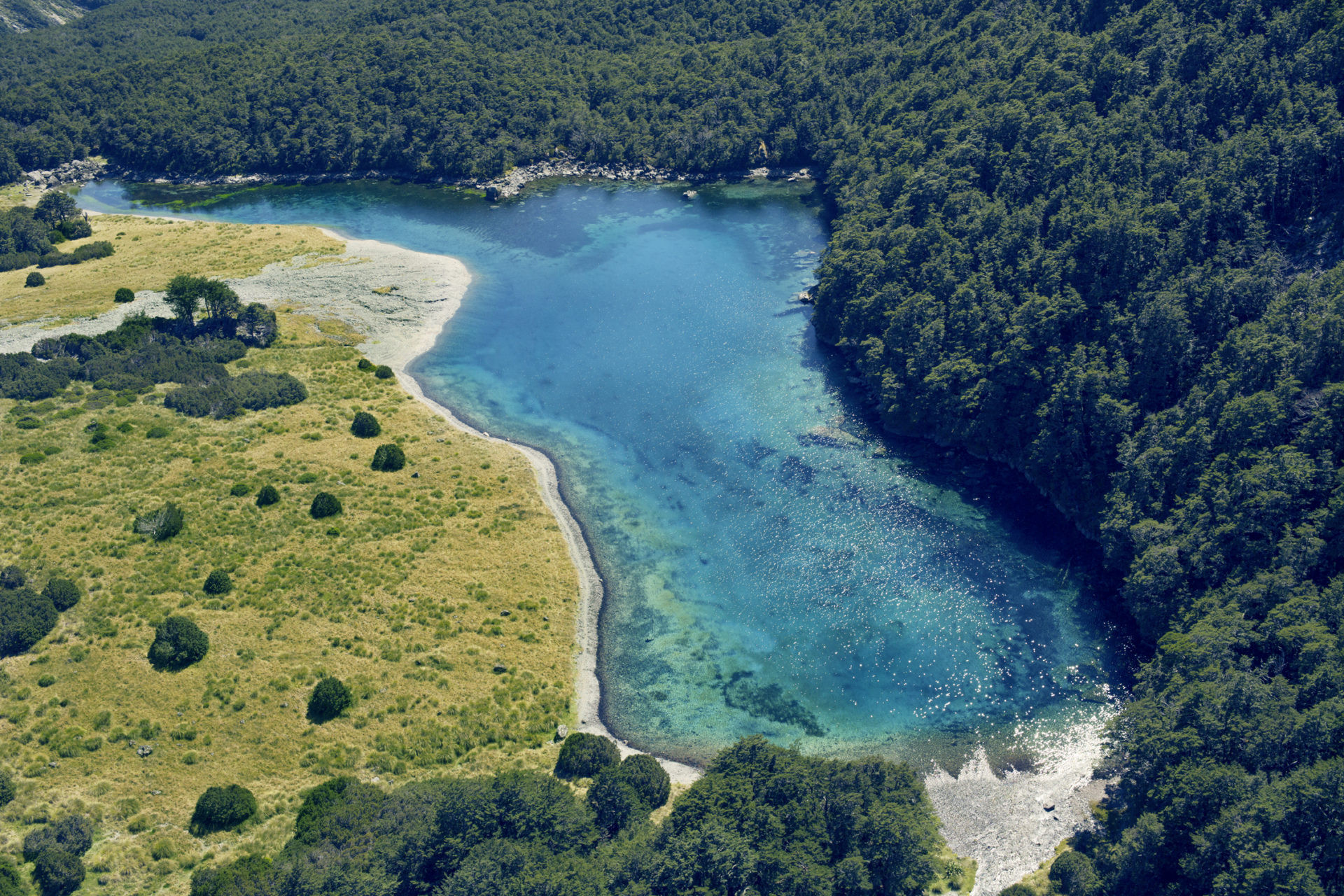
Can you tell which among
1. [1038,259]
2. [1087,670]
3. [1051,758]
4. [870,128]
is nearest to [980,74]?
[870,128]

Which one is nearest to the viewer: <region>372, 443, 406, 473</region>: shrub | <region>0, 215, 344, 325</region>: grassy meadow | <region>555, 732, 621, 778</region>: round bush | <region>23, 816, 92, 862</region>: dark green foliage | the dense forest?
<region>23, 816, 92, 862</region>: dark green foliage

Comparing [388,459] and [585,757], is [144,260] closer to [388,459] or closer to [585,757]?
Result: [388,459]

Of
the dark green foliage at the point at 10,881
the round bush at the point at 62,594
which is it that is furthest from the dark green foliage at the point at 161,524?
the dark green foliage at the point at 10,881

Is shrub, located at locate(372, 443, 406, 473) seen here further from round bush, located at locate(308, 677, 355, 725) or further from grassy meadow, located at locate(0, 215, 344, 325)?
grassy meadow, located at locate(0, 215, 344, 325)

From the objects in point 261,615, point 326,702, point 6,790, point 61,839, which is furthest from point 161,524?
point 61,839

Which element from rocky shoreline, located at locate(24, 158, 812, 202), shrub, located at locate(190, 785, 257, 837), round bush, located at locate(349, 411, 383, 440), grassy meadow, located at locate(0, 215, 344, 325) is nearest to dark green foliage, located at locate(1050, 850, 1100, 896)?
shrub, located at locate(190, 785, 257, 837)

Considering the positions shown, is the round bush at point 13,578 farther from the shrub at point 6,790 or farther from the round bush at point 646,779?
the round bush at point 646,779

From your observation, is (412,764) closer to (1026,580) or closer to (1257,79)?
(1026,580)
